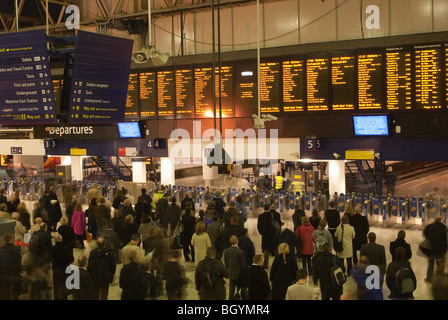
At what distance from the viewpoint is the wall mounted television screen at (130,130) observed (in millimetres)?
16953

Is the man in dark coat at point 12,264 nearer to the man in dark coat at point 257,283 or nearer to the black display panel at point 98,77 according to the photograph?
the black display panel at point 98,77

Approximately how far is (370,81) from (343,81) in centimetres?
63

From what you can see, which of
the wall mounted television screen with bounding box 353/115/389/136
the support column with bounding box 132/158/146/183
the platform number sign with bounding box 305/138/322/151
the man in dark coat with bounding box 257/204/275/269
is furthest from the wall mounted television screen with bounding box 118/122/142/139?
the man in dark coat with bounding box 257/204/275/269

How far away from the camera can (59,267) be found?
26.1ft

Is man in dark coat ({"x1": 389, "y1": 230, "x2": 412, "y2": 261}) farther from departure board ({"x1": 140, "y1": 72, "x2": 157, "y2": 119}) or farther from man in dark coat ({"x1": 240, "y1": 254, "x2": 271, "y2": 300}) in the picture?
departure board ({"x1": 140, "y1": 72, "x2": 157, "y2": 119})

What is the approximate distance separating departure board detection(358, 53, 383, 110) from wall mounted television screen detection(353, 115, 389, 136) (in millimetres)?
306

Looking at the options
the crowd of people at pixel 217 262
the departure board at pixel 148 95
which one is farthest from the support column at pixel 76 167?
the crowd of people at pixel 217 262

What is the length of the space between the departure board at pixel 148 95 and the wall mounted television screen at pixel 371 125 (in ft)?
18.9

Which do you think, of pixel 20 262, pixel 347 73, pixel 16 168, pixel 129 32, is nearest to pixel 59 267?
pixel 20 262

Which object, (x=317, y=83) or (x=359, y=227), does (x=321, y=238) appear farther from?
(x=317, y=83)

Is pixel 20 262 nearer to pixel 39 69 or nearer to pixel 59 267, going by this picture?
pixel 59 267

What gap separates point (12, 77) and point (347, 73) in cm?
747

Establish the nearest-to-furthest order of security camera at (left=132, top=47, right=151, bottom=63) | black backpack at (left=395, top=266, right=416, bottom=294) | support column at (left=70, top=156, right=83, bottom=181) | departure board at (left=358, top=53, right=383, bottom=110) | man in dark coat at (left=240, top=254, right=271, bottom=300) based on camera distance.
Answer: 1. man in dark coat at (left=240, top=254, right=271, bottom=300)
2. black backpack at (left=395, top=266, right=416, bottom=294)
3. security camera at (left=132, top=47, right=151, bottom=63)
4. departure board at (left=358, top=53, right=383, bottom=110)
5. support column at (left=70, top=156, right=83, bottom=181)

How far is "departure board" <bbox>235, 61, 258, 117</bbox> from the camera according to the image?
14469 mm
